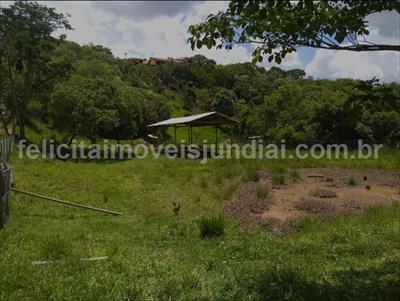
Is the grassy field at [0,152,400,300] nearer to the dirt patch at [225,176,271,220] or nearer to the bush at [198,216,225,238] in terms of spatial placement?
the bush at [198,216,225,238]

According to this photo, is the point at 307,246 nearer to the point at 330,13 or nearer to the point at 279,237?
the point at 279,237

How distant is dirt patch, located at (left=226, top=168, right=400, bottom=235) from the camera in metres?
9.23

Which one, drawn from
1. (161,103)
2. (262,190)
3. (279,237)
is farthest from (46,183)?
(161,103)

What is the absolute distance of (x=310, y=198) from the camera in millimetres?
11195

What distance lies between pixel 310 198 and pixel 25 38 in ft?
75.1

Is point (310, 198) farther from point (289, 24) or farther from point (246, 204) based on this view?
point (289, 24)

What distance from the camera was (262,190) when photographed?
11.6m

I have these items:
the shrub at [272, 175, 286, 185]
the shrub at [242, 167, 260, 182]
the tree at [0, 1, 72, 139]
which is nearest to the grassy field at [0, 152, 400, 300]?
the shrub at [272, 175, 286, 185]

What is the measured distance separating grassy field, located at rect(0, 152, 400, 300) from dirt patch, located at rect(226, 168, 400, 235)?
1.78 feet

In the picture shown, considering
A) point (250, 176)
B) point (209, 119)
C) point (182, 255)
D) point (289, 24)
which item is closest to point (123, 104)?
point (209, 119)

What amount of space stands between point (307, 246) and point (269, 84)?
2522 inches

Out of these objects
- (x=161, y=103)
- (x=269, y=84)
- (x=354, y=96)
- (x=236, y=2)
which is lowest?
(x=354, y=96)

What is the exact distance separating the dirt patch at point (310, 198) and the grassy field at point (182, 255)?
542 millimetres

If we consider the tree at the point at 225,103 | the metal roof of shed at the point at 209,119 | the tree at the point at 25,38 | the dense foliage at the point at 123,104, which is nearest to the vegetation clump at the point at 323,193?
the dense foliage at the point at 123,104
